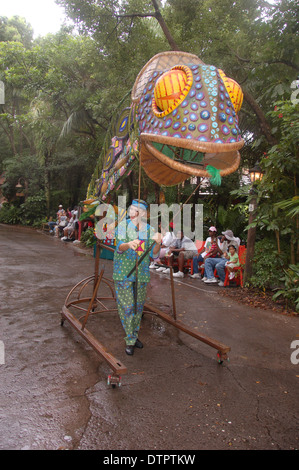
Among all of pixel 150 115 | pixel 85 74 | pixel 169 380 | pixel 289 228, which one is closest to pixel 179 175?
pixel 150 115

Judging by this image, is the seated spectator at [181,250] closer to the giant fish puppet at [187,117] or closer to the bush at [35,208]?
the giant fish puppet at [187,117]

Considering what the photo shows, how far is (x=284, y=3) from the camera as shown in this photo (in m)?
5.79

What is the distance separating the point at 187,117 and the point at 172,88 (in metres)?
0.27

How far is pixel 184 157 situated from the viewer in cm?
341

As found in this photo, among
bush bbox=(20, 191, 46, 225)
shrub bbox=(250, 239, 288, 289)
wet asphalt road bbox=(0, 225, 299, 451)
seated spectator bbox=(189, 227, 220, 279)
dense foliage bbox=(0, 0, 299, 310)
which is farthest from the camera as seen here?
bush bbox=(20, 191, 46, 225)

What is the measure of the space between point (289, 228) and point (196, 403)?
3.66m

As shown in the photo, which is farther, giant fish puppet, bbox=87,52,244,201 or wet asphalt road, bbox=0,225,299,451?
giant fish puppet, bbox=87,52,244,201

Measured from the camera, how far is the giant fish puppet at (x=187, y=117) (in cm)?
260

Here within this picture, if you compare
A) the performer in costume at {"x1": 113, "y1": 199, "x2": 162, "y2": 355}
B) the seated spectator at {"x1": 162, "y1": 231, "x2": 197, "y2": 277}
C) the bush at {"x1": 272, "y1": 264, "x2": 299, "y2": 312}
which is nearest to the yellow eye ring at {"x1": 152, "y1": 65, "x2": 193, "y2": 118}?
the performer in costume at {"x1": 113, "y1": 199, "x2": 162, "y2": 355}

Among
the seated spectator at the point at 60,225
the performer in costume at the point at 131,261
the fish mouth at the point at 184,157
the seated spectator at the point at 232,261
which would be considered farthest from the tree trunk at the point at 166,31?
the seated spectator at the point at 60,225

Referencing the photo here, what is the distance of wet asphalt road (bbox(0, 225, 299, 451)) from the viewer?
2.15 m

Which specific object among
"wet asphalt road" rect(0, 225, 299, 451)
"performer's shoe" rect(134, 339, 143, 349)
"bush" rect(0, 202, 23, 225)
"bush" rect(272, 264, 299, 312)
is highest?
"bush" rect(0, 202, 23, 225)

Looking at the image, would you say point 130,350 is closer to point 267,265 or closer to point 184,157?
point 184,157

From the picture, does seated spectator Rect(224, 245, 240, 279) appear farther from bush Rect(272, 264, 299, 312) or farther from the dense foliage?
bush Rect(272, 264, 299, 312)
